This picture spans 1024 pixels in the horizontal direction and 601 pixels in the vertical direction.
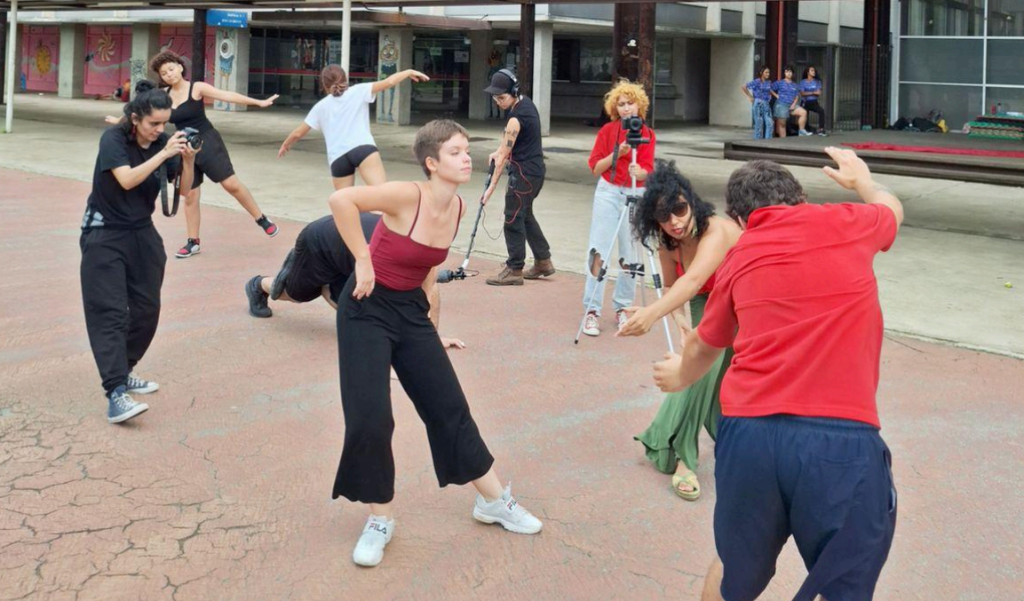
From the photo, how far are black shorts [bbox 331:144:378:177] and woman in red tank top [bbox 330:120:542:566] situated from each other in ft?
17.0

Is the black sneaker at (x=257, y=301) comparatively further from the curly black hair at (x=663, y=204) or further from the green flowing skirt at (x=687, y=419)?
the curly black hair at (x=663, y=204)

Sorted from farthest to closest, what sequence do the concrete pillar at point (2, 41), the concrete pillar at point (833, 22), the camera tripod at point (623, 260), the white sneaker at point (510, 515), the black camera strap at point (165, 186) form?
1. the concrete pillar at point (833, 22)
2. the concrete pillar at point (2, 41)
3. the camera tripod at point (623, 260)
4. the black camera strap at point (165, 186)
5. the white sneaker at point (510, 515)

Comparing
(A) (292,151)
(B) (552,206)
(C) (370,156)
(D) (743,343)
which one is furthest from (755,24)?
(D) (743,343)

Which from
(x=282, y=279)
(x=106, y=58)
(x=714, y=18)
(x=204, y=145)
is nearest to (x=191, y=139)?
(x=282, y=279)

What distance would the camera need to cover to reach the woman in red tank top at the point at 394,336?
13.3ft

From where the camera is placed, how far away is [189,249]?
10.1m

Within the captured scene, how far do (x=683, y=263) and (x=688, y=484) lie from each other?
1.06 meters

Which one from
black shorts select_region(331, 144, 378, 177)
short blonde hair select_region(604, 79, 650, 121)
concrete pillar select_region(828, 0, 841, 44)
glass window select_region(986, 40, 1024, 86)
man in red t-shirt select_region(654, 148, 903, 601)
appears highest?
concrete pillar select_region(828, 0, 841, 44)

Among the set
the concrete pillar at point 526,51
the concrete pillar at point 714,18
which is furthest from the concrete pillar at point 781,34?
the concrete pillar at point 526,51

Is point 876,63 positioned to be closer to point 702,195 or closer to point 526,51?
point 526,51

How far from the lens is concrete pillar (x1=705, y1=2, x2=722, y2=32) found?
30.0 meters

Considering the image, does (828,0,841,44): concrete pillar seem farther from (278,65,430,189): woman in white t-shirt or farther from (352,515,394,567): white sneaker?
(352,515,394,567): white sneaker

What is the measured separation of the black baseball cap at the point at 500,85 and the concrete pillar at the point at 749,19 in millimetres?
24779

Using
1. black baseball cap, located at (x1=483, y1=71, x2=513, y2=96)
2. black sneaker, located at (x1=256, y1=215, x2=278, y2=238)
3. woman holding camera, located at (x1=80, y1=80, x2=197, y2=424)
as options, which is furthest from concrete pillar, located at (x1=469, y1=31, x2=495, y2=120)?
woman holding camera, located at (x1=80, y1=80, x2=197, y2=424)
